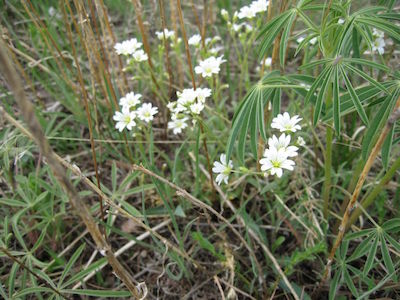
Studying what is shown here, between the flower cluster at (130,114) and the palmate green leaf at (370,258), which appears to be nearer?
the palmate green leaf at (370,258)

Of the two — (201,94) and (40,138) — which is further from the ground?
(40,138)

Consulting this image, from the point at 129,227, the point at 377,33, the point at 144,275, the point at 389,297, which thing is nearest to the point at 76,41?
the point at 129,227

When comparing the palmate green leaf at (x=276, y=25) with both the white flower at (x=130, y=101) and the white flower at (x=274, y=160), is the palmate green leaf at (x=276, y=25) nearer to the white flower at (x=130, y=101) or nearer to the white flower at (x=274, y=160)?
the white flower at (x=274, y=160)

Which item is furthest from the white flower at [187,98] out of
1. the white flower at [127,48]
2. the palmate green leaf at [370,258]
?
the palmate green leaf at [370,258]

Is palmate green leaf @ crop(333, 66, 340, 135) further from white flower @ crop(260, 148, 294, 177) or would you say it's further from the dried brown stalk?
the dried brown stalk

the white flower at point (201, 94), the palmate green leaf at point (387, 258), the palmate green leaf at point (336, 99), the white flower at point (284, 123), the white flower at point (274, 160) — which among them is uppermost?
the palmate green leaf at point (336, 99)

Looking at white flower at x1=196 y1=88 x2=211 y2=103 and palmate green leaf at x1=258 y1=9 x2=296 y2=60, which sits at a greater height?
palmate green leaf at x1=258 y1=9 x2=296 y2=60

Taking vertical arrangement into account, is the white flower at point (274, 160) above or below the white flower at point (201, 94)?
below

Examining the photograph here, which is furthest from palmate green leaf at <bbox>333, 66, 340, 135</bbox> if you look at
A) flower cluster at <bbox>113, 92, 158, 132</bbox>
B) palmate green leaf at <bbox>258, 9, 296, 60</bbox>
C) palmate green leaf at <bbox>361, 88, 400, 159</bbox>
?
flower cluster at <bbox>113, 92, 158, 132</bbox>

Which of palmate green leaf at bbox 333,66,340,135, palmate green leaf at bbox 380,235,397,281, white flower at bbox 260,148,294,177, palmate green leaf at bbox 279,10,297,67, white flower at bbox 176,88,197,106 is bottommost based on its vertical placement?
palmate green leaf at bbox 380,235,397,281

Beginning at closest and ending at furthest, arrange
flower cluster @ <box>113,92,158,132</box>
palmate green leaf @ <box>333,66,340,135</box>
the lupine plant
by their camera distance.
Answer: palmate green leaf @ <box>333,66,340,135</box> → the lupine plant → flower cluster @ <box>113,92,158,132</box>

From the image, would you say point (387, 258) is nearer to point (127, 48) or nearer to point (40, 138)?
point (40, 138)

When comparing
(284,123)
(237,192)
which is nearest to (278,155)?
(284,123)
